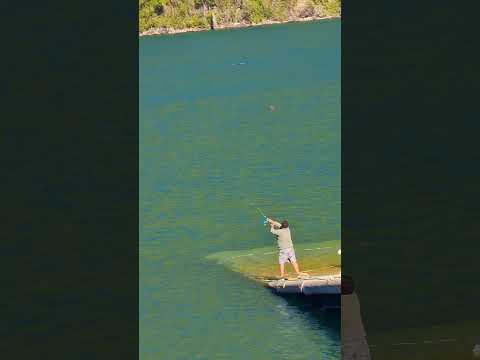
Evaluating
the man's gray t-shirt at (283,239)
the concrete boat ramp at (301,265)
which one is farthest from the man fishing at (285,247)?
the concrete boat ramp at (301,265)

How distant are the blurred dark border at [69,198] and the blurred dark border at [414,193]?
4394 millimetres

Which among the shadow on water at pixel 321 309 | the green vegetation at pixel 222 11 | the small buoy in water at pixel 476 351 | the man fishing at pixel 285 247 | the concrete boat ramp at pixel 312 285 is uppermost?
the green vegetation at pixel 222 11

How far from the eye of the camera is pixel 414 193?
40406mm

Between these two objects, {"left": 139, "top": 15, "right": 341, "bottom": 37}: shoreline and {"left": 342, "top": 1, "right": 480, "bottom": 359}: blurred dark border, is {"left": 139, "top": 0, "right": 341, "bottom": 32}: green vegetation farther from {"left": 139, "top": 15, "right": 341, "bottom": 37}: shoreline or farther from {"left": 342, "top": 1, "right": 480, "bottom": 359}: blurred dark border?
{"left": 342, "top": 1, "right": 480, "bottom": 359}: blurred dark border

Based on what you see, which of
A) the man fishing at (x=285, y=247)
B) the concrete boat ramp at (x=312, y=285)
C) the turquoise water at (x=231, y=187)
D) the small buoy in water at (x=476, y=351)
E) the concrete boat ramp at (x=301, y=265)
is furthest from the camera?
the man fishing at (x=285, y=247)

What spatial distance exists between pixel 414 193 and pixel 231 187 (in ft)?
23.1

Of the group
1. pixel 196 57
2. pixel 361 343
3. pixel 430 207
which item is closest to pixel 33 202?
pixel 430 207

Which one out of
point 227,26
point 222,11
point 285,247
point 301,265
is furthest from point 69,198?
point 222,11

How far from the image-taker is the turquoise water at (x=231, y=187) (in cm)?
2844

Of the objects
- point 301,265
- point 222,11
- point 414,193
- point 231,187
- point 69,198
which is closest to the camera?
point 301,265

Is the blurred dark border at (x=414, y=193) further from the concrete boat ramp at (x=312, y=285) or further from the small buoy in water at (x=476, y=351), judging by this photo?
the concrete boat ramp at (x=312, y=285)

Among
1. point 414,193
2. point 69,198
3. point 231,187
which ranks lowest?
point 69,198

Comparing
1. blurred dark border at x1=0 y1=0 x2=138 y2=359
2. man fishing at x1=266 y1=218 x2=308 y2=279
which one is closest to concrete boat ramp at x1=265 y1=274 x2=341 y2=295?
man fishing at x1=266 y1=218 x2=308 y2=279

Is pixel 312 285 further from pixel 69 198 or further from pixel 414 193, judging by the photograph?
pixel 69 198
